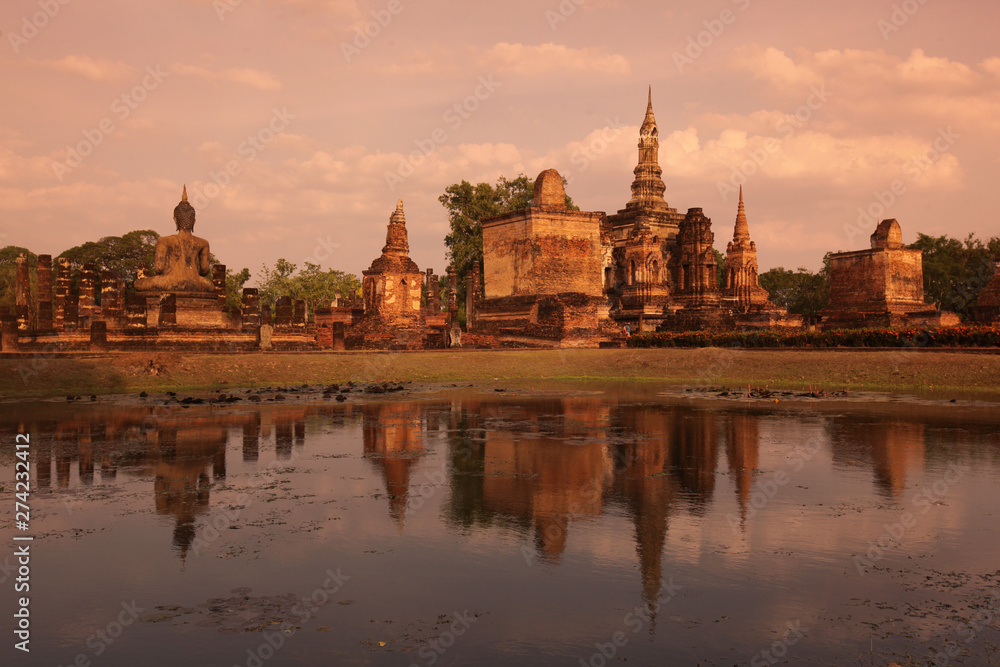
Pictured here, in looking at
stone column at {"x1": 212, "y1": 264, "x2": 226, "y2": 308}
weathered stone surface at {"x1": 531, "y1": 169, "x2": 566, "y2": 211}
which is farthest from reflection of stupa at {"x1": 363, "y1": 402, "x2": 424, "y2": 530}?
weathered stone surface at {"x1": 531, "y1": 169, "x2": 566, "y2": 211}

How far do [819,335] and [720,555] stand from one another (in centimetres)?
2116

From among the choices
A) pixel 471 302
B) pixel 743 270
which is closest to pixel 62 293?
pixel 471 302

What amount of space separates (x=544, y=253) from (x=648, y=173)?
80.8 ft

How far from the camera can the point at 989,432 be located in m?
11.6

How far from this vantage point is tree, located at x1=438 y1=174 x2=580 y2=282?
51.6 m

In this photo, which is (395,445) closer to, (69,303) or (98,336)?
(98,336)

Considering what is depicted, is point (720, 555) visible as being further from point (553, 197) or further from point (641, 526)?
point (553, 197)

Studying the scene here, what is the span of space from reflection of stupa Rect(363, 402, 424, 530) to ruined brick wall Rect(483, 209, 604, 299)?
61.1ft

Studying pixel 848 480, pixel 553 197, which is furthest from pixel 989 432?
pixel 553 197

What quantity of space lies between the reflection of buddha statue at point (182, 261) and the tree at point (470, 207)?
80.4 feet

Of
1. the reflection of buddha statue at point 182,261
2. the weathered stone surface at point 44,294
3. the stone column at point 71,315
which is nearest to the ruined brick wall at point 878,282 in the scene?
the reflection of buddha statue at point 182,261

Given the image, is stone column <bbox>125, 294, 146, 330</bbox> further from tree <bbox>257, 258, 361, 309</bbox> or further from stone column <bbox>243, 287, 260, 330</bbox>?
tree <bbox>257, 258, 361, 309</bbox>

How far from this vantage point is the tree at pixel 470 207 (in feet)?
169

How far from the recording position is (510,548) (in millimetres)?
6000
